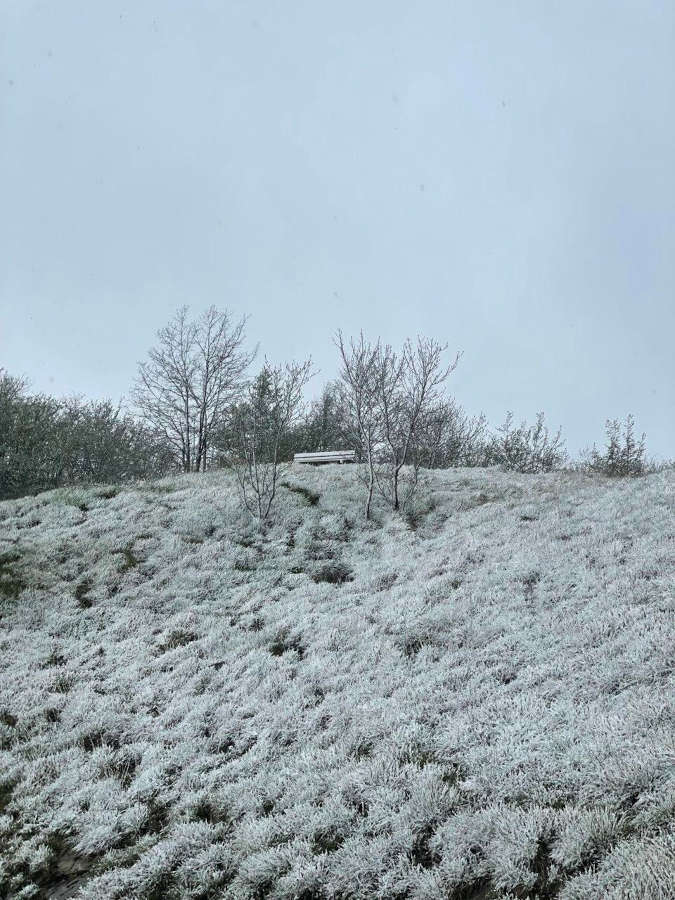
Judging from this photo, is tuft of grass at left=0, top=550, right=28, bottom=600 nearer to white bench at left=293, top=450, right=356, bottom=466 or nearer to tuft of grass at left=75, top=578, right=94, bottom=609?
tuft of grass at left=75, top=578, right=94, bottom=609

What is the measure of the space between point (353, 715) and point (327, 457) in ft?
67.7

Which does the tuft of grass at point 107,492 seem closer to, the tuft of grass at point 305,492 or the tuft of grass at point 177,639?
the tuft of grass at point 305,492

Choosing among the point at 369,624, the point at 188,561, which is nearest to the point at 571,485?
the point at 369,624

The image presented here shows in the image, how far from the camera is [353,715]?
6.92 meters

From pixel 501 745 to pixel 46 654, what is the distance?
9621 mm

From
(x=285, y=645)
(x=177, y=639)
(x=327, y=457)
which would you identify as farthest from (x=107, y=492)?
(x=285, y=645)

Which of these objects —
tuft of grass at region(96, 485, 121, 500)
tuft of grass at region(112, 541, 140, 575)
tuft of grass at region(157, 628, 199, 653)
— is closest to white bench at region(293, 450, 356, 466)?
tuft of grass at region(96, 485, 121, 500)

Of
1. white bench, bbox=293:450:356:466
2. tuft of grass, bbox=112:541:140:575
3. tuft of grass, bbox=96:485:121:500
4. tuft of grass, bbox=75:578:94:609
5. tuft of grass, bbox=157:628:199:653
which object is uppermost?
white bench, bbox=293:450:356:466

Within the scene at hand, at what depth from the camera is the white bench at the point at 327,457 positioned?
26844 millimetres

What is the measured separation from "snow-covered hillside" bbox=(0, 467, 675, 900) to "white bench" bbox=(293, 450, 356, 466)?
12.0 m

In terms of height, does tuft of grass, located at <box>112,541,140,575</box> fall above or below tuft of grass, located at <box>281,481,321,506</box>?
below

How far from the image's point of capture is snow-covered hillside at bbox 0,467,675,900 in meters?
4.23

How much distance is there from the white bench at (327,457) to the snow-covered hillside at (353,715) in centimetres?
1204

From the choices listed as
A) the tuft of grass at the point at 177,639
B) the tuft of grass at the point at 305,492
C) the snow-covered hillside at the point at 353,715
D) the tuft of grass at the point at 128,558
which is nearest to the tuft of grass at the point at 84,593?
the snow-covered hillside at the point at 353,715
